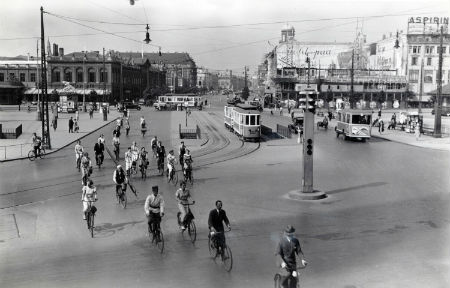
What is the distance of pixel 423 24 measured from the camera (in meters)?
97.0

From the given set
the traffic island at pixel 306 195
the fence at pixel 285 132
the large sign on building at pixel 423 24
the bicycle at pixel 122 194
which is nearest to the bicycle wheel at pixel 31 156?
the bicycle at pixel 122 194

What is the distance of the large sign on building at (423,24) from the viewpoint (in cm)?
9706

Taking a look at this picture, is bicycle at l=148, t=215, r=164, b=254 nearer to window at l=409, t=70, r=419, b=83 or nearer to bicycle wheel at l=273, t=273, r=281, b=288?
bicycle wheel at l=273, t=273, r=281, b=288

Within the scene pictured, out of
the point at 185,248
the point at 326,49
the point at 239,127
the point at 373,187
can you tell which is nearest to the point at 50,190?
the point at 185,248

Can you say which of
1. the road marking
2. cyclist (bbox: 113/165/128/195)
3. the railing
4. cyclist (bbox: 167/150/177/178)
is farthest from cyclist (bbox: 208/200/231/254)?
the railing

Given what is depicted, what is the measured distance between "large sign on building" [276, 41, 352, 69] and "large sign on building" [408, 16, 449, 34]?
16.6 m

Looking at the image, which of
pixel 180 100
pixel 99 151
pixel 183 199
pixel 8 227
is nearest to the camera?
pixel 183 199

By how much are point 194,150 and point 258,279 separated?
837 inches

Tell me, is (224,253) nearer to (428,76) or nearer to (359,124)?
(359,124)

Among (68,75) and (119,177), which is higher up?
(68,75)

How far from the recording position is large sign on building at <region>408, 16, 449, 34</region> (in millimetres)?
97062

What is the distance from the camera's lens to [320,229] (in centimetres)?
1334

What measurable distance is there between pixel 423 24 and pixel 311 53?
79.9 ft

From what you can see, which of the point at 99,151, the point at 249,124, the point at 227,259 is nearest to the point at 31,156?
the point at 99,151
